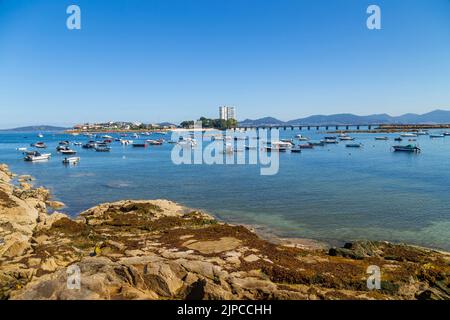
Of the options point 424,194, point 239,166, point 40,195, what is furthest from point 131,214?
point 239,166

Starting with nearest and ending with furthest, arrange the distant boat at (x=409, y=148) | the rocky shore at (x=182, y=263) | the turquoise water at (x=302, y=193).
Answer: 1. the rocky shore at (x=182, y=263)
2. the turquoise water at (x=302, y=193)
3. the distant boat at (x=409, y=148)

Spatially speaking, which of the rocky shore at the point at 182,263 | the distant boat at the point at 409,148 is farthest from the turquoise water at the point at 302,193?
the distant boat at the point at 409,148

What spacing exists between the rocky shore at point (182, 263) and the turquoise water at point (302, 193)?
467 cm

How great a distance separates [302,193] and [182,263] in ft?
79.3

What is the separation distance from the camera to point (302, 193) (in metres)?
34.2

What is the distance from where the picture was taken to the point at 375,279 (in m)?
12.6

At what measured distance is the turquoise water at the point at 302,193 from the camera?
22.9m

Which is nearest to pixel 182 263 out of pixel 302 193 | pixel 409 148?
pixel 302 193

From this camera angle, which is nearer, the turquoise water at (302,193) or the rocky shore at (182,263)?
the rocky shore at (182,263)

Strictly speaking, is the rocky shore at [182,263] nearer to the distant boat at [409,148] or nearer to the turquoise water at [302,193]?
the turquoise water at [302,193]

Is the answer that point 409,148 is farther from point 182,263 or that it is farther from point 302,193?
point 182,263

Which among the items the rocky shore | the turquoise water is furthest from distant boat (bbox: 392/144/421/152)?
the rocky shore

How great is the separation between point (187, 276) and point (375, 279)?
6.91 meters
